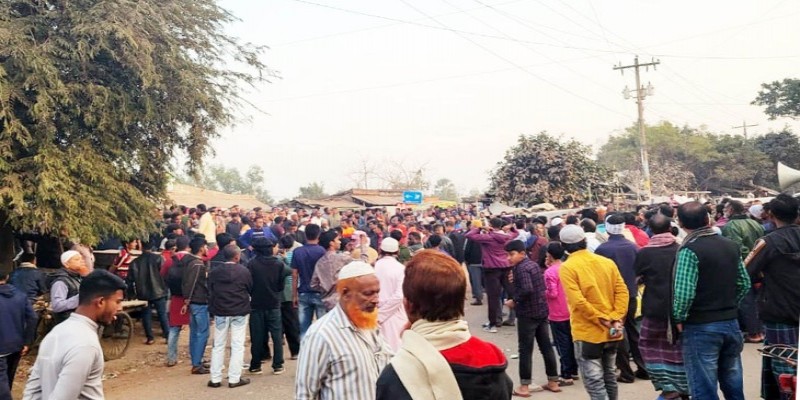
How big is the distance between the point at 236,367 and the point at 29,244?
6.90 meters

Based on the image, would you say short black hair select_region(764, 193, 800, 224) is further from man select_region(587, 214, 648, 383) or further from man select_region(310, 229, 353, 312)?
man select_region(310, 229, 353, 312)

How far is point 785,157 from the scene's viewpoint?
4119 centimetres

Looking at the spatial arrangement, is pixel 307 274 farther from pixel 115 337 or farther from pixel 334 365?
pixel 334 365

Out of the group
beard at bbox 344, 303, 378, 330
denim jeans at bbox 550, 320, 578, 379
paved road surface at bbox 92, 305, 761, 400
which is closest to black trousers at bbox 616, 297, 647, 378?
paved road surface at bbox 92, 305, 761, 400

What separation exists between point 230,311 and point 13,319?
2.71m

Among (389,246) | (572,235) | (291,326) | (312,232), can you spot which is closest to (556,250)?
(572,235)

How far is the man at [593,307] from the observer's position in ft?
17.6

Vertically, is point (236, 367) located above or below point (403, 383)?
below

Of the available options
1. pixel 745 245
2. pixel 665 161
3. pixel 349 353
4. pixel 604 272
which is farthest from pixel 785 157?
pixel 349 353

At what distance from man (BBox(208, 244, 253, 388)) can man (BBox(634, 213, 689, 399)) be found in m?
5.03

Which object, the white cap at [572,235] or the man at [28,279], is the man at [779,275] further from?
the man at [28,279]

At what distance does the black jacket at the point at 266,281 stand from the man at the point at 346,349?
491 cm

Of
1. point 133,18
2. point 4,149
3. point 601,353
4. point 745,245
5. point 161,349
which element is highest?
point 133,18

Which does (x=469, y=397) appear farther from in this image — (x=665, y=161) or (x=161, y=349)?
(x=665, y=161)
